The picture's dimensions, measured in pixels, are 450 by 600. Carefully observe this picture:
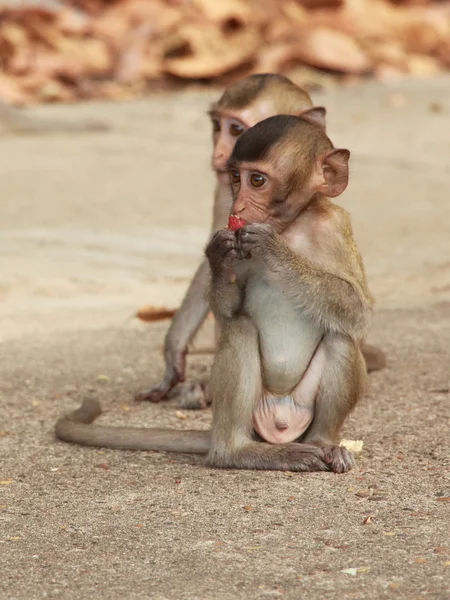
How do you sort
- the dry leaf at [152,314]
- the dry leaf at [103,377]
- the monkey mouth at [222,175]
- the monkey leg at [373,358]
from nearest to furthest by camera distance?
the monkey mouth at [222,175]
the monkey leg at [373,358]
the dry leaf at [103,377]
the dry leaf at [152,314]

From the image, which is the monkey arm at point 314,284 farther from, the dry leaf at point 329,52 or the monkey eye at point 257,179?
the dry leaf at point 329,52

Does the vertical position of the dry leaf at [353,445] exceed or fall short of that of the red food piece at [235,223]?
it falls short

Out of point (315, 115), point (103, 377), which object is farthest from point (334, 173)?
point (103, 377)

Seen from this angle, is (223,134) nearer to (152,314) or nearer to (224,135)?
(224,135)

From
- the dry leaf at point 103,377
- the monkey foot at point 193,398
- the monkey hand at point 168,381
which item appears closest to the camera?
the monkey foot at point 193,398

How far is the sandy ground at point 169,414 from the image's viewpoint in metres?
3.40

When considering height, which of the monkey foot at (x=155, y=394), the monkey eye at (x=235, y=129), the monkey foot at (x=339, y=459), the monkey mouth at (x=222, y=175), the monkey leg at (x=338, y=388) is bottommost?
the monkey foot at (x=155, y=394)

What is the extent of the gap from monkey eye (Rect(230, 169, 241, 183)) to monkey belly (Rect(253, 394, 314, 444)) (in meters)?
0.76

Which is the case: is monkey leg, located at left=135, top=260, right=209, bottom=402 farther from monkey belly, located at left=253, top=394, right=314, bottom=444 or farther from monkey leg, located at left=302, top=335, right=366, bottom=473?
monkey leg, located at left=302, top=335, right=366, bottom=473

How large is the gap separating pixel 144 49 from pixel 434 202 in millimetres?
8254

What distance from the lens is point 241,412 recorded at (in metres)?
4.36

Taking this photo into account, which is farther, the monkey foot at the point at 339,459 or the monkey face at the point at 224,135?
the monkey face at the point at 224,135

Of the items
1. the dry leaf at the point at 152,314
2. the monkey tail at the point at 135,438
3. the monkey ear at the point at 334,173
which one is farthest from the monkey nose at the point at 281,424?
the dry leaf at the point at 152,314

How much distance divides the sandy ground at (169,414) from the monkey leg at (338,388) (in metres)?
0.09
